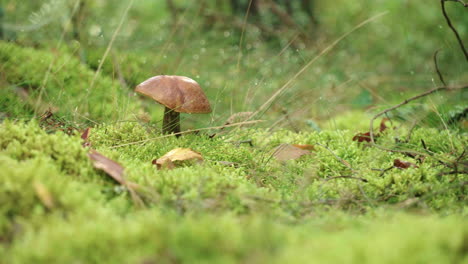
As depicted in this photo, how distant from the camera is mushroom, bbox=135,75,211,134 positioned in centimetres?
191

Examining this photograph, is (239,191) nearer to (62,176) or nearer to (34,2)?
(62,176)

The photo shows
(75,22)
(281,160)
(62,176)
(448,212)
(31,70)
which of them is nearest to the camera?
(62,176)

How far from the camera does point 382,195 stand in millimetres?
1596

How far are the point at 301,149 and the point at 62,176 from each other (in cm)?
126

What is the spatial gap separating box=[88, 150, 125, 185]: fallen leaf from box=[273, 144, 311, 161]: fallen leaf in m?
0.85

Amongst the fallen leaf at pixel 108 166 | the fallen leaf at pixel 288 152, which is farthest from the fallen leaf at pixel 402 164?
the fallen leaf at pixel 108 166

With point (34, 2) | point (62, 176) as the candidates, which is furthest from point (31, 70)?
point (62, 176)

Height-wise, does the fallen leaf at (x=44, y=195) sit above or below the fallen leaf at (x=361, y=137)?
above

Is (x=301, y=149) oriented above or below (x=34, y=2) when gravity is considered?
below

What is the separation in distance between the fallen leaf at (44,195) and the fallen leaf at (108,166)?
0.29 metres

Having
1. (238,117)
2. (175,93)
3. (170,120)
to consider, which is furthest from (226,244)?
(238,117)

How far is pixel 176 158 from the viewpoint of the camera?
1739 mm

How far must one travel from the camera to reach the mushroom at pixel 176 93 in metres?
1.91

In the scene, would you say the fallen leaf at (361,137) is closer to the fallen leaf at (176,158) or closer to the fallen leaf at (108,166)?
the fallen leaf at (176,158)
